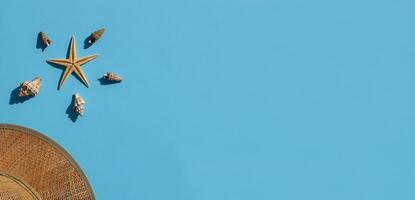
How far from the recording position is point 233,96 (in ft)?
14.0

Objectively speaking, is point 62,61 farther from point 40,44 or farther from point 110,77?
point 110,77

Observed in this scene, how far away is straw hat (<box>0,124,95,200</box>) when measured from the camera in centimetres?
379

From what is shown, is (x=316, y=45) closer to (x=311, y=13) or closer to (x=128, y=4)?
(x=311, y=13)

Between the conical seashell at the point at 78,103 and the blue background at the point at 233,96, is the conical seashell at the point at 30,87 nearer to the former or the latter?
the blue background at the point at 233,96

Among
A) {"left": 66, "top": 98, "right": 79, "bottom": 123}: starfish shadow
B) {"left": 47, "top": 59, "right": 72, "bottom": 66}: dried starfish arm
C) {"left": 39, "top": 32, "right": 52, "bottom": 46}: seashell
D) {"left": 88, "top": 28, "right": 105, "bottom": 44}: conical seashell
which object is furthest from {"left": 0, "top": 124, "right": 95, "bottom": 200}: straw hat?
{"left": 88, "top": 28, "right": 105, "bottom": 44}: conical seashell

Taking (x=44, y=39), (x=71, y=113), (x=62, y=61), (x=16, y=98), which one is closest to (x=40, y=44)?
(x=44, y=39)

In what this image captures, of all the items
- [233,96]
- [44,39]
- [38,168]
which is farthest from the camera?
[233,96]

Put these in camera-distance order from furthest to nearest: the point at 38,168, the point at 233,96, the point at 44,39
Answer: the point at 233,96, the point at 44,39, the point at 38,168

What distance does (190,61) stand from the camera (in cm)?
425

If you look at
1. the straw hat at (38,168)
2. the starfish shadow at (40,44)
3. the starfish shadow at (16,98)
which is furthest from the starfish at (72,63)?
the straw hat at (38,168)

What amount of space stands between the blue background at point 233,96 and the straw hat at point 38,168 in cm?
12

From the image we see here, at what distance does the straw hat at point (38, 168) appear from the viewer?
3785 millimetres

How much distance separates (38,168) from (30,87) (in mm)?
644

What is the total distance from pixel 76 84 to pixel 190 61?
963 millimetres
